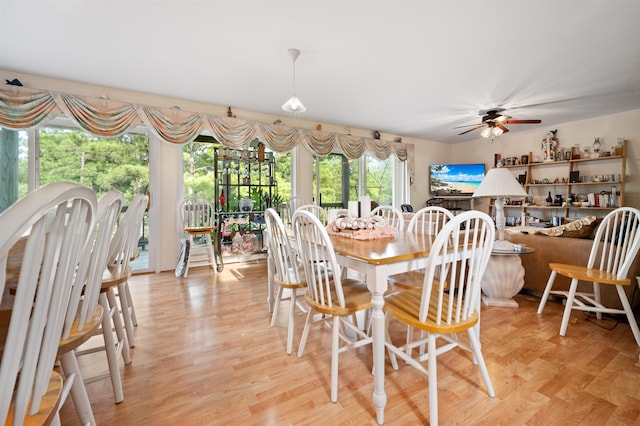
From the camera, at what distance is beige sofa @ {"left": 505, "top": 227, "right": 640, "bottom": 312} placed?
2.26 meters

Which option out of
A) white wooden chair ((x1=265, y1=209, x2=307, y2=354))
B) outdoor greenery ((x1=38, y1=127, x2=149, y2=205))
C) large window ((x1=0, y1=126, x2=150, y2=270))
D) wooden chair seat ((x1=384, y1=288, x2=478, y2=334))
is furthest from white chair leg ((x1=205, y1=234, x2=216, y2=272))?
wooden chair seat ((x1=384, y1=288, x2=478, y2=334))

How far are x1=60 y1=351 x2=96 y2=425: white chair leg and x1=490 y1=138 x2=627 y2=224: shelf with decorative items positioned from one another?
6.25 meters

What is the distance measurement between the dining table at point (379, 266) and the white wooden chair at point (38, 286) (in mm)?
1032

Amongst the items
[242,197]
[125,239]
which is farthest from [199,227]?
[125,239]

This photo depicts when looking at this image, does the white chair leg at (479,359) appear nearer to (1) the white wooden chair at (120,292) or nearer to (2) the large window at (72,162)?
(1) the white wooden chair at (120,292)

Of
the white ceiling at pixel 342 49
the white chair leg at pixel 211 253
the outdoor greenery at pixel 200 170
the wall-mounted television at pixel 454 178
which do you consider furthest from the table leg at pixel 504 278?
the wall-mounted television at pixel 454 178

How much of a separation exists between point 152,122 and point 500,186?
12.8 feet

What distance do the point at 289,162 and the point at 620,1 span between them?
3905 millimetres

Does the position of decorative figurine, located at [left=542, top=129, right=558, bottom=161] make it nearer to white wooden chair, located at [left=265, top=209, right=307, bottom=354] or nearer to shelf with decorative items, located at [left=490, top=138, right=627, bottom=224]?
shelf with decorative items, located at [left=490, top=138, right=627, bottom=224]

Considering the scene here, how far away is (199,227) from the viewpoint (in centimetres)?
377

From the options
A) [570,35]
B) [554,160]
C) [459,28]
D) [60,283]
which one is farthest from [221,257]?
[554,160]

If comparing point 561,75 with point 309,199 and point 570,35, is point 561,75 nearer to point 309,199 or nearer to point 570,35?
point 570,35

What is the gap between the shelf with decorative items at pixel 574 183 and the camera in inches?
178

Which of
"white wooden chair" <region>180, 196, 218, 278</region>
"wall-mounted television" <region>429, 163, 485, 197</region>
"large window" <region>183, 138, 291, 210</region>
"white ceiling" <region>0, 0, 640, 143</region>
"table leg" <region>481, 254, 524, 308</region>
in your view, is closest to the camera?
"white ceiling" <region>0, 0, 640, 143</region>
